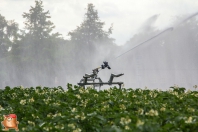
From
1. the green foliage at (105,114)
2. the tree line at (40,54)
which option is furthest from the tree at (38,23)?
the green foliage at (105,114)

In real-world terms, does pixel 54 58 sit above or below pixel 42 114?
above

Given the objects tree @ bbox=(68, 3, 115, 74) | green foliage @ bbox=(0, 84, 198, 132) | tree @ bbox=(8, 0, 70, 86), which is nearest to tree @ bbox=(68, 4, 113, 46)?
tree @ bbox=(68, 3, 115, 74)

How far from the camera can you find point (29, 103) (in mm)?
8062

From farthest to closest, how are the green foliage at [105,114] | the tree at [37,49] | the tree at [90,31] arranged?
the tree at [90,31] → the tree at [37,49] → the green foliage at [105,114]

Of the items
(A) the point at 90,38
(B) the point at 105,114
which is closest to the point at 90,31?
(A) the point at 90,38

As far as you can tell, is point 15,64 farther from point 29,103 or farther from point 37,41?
point 29,103

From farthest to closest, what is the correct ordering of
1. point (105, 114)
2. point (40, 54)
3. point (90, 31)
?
point (90, 31)
point (40, 54)
point (105, 114)

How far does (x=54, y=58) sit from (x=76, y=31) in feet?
21.3

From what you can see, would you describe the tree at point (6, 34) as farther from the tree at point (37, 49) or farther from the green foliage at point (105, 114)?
the green foliage at point (105, 114)

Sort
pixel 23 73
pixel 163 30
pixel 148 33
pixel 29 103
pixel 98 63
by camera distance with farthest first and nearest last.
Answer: pixel 23 73 < pixel 98 63 < pixel 148 33 < pixel 163 30 < pixel 29 103

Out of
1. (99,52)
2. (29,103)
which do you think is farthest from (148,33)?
(29,103)

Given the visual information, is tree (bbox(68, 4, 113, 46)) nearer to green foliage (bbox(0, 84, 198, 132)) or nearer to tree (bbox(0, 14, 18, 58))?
tree (bbox(0, 14, 18, 58))

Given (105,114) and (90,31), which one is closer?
(105,114)

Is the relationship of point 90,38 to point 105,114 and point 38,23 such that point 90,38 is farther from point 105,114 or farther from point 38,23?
point 105,114
